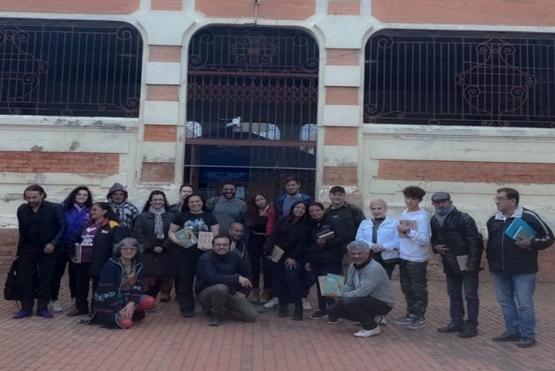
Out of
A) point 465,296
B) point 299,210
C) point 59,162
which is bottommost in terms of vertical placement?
point 465,296

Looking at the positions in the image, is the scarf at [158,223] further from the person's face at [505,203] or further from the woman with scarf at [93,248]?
the person's face at [505,203]

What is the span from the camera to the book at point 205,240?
7.95m

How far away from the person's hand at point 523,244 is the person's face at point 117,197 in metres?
5.27

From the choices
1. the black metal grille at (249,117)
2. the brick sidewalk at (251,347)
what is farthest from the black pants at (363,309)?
the black metal grille at (249,117)

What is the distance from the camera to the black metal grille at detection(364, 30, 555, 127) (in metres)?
12.0

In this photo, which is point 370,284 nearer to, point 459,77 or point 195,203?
point 195,203

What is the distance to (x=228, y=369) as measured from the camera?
5.73 metres

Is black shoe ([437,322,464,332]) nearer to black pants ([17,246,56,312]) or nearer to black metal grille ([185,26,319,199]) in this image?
black metal grille ([185,26,319,199])

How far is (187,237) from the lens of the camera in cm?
806

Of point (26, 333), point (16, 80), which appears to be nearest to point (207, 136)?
point (16, 80)

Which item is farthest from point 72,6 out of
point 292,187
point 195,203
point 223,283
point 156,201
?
point 223,283

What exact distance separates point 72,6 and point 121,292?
703cm

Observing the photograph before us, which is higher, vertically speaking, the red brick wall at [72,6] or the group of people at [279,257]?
the red brick wall at [72,6]

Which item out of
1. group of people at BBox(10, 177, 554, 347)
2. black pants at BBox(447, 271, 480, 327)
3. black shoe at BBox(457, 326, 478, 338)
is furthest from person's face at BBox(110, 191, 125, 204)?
black shoe at BBox(457, 326, 478, 338)
